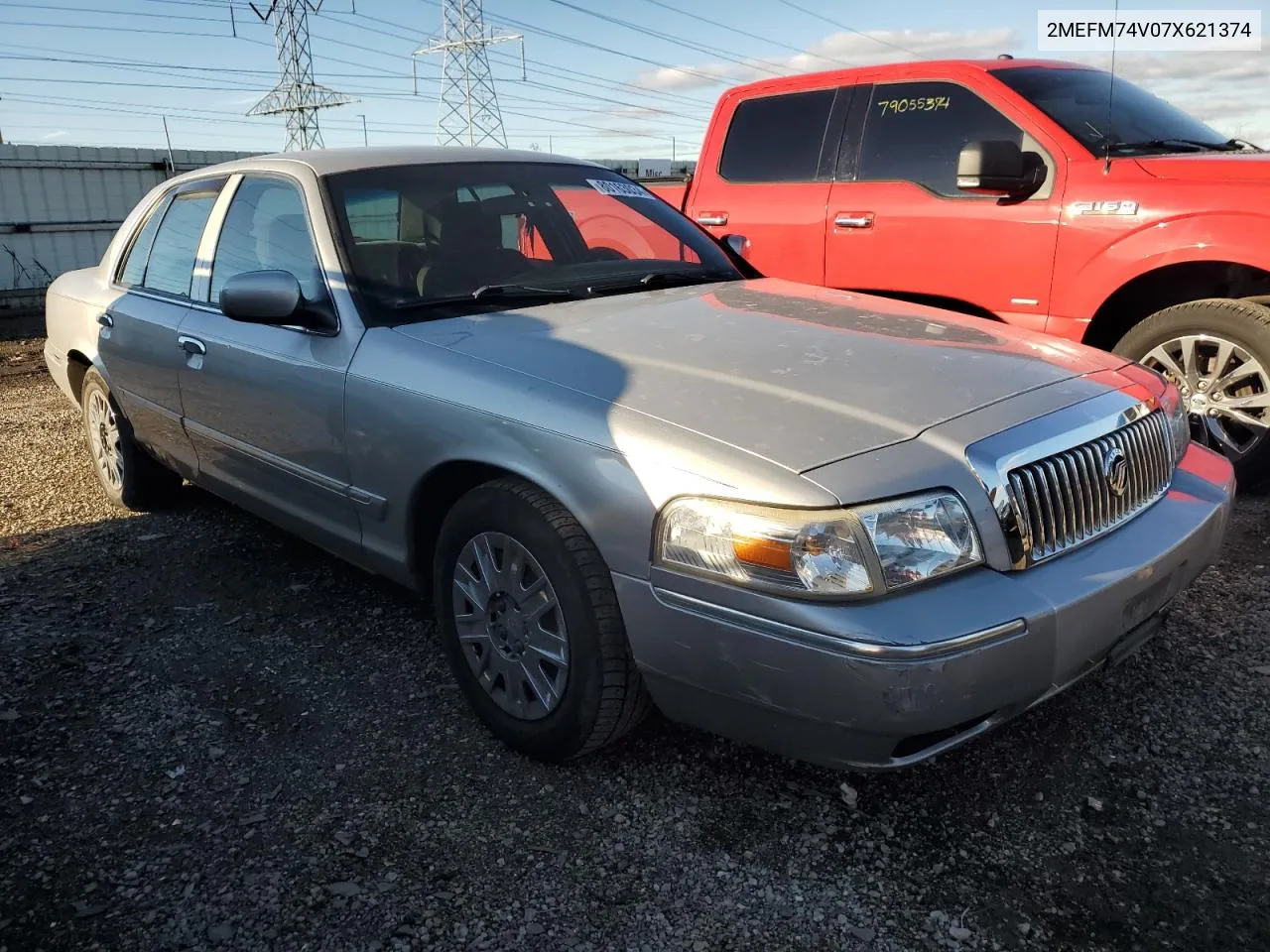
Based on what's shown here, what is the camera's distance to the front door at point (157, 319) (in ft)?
13.2

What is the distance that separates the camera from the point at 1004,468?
87.2 inches

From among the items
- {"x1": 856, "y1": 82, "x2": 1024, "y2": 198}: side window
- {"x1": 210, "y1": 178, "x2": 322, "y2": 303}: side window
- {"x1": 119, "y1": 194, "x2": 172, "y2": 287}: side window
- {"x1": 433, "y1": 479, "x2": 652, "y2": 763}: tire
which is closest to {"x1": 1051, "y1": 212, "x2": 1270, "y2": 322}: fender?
{"x1": 856, "y1": 82, "x2": 1024, "y2": 198}: side window

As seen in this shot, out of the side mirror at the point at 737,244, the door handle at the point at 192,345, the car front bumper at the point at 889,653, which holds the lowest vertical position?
the car front bumper at the point at 889,653

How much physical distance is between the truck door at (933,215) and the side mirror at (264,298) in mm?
3089

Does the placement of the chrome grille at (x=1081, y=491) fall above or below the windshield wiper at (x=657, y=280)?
below

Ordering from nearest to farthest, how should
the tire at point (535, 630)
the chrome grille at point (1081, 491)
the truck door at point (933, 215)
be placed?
the chrome grille at point (1081, 491)
the tire at point (535, 630)
the truck door at point (933, 215)

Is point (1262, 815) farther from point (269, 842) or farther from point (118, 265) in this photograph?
point (118, 265)

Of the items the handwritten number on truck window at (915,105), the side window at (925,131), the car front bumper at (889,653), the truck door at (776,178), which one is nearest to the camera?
the car front bumper at (889,653)

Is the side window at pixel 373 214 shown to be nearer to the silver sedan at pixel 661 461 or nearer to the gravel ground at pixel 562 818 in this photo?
the silver sedan at pixel 661 461

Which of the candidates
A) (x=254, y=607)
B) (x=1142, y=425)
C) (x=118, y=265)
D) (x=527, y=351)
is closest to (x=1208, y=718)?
(x=1142, y=425)

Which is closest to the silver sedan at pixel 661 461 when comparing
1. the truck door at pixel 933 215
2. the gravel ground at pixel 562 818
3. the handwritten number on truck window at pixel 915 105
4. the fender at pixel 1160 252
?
the gravel ground at pixel 562 818

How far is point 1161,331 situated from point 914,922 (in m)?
3.38

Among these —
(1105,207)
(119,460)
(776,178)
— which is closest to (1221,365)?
(1105,207)

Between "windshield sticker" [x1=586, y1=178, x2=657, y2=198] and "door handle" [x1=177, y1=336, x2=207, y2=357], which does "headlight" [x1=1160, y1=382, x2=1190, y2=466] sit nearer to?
"windshield sticker" [x1=586, y1=178, x2=657, y2=198]
